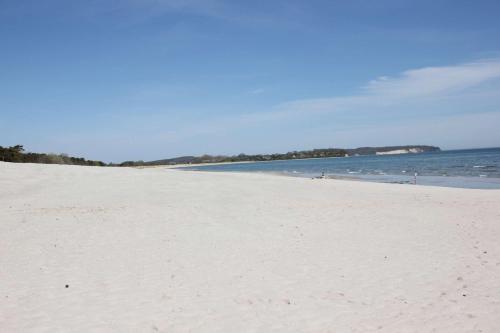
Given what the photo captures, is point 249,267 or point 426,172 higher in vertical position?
point 249,267

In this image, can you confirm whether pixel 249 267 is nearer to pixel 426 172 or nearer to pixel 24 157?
pixel 426 172

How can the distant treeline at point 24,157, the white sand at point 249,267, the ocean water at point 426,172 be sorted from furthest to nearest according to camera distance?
the distant treeline at point 24,157
the ocean water at point 426,172
the white sand at point 249,267

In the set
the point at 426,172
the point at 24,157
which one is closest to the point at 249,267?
the point at 426,172

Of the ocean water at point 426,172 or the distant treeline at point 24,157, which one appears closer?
the ocean water at point 426,172

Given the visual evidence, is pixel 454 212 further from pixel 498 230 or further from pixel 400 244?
pixel 400 244

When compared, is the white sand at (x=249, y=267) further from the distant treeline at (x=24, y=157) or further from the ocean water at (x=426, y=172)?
the distant treeline at (x=24, y=157)

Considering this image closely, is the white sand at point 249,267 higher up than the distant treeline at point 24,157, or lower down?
lower down

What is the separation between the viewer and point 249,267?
24.7ft

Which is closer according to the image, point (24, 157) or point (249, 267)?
point (249, 267)

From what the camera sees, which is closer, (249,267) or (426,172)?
(249,267)

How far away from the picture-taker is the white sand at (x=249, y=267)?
17.5ft

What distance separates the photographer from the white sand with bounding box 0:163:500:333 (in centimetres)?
533

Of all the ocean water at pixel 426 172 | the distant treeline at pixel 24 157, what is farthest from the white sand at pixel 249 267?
the distant treeline at pixel 24 157

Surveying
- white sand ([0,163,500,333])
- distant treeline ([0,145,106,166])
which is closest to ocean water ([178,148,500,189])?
white sand ([0,163,500,333])
